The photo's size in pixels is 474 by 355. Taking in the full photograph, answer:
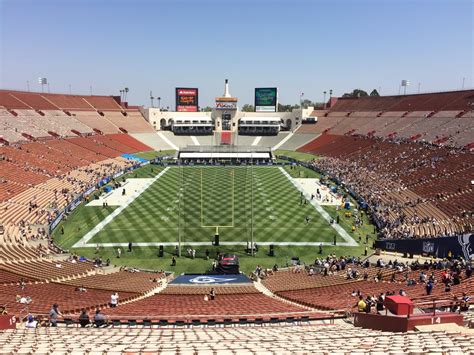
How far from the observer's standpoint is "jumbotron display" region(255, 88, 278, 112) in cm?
11512

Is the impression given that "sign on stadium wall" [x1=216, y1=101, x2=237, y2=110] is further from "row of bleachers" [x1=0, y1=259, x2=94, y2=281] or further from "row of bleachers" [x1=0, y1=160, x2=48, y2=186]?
"row of bleachers" [x1=0, y1=259, x2=94, y2=281]

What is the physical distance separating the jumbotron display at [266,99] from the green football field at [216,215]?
181 feet

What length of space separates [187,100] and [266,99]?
22371 mm

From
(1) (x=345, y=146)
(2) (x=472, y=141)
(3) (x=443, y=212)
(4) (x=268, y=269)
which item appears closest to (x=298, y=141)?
(1) (x=345, y=146)

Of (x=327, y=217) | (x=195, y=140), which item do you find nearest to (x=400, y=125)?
(x=327, y=217)

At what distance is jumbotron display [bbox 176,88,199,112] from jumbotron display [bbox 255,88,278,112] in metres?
17.3

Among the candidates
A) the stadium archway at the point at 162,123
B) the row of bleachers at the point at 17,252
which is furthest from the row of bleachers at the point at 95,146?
the row of bleachers at the point at 17,252

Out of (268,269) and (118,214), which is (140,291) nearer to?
(268,269)

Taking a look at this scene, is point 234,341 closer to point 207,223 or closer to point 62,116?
point 207,223

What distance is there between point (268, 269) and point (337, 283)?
6.59 metres

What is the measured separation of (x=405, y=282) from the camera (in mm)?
24281

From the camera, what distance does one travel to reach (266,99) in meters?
116

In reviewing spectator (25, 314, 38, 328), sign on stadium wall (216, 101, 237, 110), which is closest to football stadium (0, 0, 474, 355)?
spectator (25, 314, 38, 328)

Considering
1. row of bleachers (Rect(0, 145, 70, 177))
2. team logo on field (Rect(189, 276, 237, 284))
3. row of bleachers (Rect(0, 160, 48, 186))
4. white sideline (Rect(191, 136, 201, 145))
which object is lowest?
team logo on field (Rect(189, 276, 237, 284))
